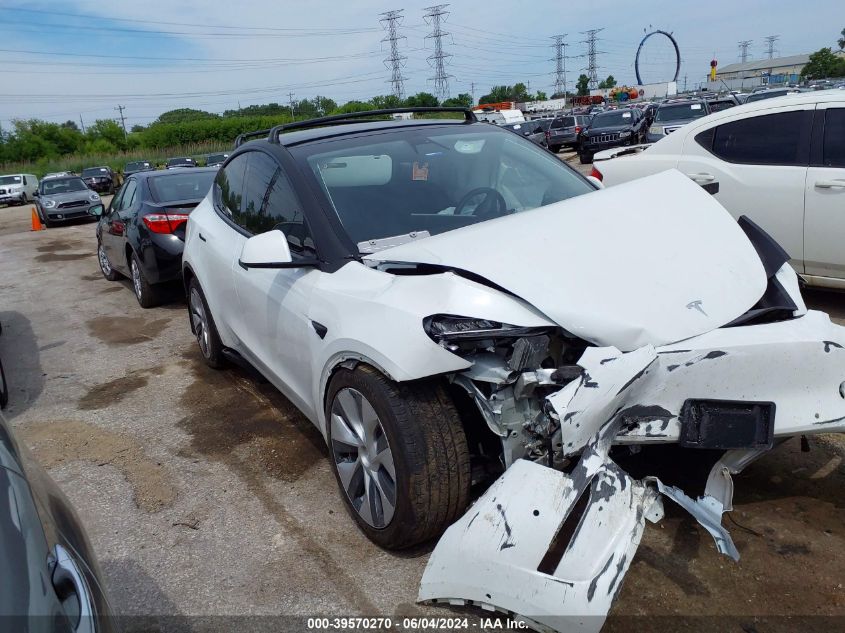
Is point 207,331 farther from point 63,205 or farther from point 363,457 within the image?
point 63,205

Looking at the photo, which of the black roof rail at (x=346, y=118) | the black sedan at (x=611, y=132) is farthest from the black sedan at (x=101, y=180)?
the black roof rail at (x=346, y=118)

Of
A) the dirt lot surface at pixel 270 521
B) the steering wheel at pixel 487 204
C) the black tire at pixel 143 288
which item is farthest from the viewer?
the black tire at pixel 143 288

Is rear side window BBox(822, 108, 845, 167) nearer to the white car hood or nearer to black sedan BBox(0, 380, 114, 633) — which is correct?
the white car hood

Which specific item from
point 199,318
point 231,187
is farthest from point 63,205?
point 231,187

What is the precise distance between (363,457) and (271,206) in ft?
5.08

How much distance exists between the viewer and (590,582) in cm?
203

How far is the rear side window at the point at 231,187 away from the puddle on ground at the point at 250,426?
1.24 metres

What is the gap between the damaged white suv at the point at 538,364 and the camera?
7.24ft

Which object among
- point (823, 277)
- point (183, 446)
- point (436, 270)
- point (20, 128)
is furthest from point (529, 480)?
point (20, 128)

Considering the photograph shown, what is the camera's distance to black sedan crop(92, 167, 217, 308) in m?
7.36

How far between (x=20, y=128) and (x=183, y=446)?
8821 centimetres

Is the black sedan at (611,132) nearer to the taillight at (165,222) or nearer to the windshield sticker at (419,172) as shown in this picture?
the taillight at (165,222)

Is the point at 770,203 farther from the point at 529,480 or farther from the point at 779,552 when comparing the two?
the point at 529,480

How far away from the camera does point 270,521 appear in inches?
125
